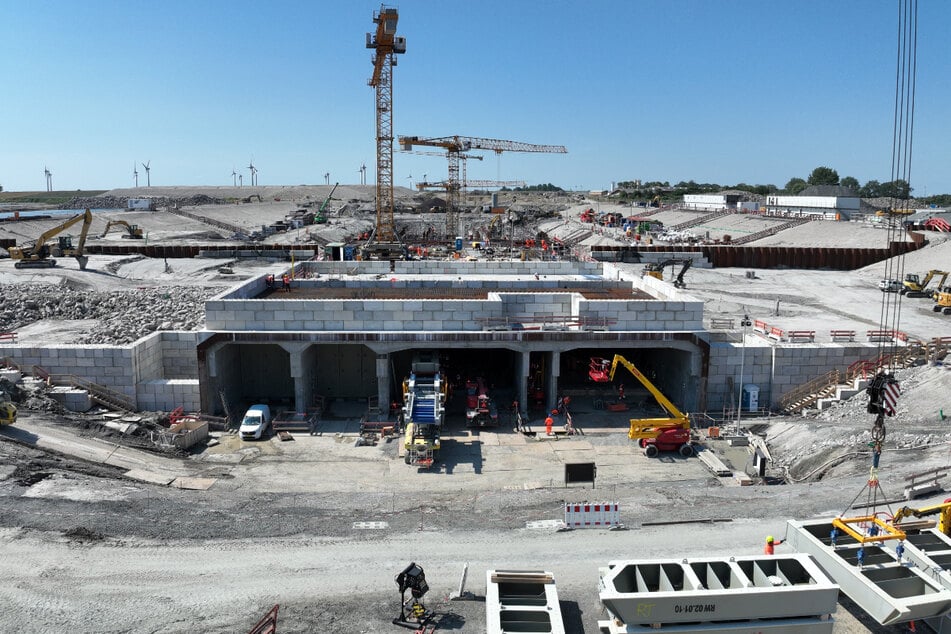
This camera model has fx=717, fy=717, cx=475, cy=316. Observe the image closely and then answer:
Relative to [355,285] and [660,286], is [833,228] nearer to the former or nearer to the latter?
[660,286]

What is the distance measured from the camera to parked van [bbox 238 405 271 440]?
29125mm

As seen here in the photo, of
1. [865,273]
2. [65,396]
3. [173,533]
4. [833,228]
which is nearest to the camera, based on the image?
[173,533]

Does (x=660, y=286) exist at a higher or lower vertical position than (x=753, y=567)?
higher

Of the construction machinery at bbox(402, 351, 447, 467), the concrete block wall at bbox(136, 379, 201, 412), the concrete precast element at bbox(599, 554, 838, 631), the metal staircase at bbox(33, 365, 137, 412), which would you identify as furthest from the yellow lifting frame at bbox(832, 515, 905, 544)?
the metal staircase at bbox(33, 365, 137, 412)

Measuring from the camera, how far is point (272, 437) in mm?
29734

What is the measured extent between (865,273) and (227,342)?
201 ft

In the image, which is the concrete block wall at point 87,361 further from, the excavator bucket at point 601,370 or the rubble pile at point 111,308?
the excavator bucket at point 601,370

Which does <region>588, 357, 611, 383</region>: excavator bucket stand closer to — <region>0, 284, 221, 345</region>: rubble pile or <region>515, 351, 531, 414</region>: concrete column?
<region>515, 351, 531, 414</region>: concrete column

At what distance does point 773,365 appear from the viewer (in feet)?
107

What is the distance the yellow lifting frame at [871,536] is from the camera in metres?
15.5

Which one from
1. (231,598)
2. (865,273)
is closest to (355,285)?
(231,598)

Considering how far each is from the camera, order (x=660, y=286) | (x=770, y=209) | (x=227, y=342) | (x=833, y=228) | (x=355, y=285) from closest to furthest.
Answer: (x=227, y=342) → (x=660, y=286) → (x=355, y=285) → (x=833, y=228) → (x=770, y=209)

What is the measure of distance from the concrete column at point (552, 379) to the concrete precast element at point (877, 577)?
625 inches

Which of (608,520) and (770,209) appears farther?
(770,209)
